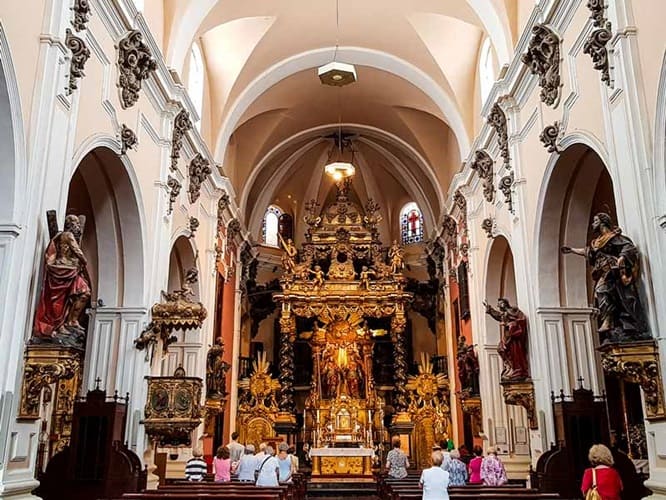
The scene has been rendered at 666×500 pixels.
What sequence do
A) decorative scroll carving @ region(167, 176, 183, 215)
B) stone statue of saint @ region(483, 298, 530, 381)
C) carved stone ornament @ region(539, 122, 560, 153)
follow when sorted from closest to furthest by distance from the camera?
carved stone ornament @ region(539, 122, 560, 153) → stone statue of saint @ region(483, 298, 530, 381) → decorative scroll carving @ region(167, 176, 183, 215)

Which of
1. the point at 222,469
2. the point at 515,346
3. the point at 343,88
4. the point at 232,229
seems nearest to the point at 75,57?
the point at 222,469

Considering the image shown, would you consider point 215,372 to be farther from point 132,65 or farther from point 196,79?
point 132,65

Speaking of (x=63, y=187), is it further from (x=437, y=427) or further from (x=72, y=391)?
(x=437, y=427)

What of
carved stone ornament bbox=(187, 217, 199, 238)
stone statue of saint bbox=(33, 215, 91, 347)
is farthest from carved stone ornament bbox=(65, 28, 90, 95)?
carved stone ornament bbox=(187, 217, 199, 238)

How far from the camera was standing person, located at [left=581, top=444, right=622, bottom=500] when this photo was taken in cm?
581

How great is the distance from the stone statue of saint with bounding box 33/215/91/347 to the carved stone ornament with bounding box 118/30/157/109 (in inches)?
136

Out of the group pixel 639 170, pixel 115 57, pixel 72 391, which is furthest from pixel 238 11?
pixel 639 170

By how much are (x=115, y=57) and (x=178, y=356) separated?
633 centimetres

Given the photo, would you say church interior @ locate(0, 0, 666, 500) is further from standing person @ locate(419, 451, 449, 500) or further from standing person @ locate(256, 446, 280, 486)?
standing person @ locate(256, 446, 280, 486)

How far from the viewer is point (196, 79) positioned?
14.0 m

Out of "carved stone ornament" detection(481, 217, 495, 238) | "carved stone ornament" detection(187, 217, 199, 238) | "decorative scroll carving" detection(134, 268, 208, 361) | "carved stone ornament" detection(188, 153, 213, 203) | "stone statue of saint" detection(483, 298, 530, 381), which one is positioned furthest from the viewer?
"carved stone ornament" detection(188, 153, 213, 203)

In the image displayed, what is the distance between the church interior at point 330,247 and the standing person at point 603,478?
0.76 m

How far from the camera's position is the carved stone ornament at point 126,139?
366 inches

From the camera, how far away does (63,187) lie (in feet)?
23.8
